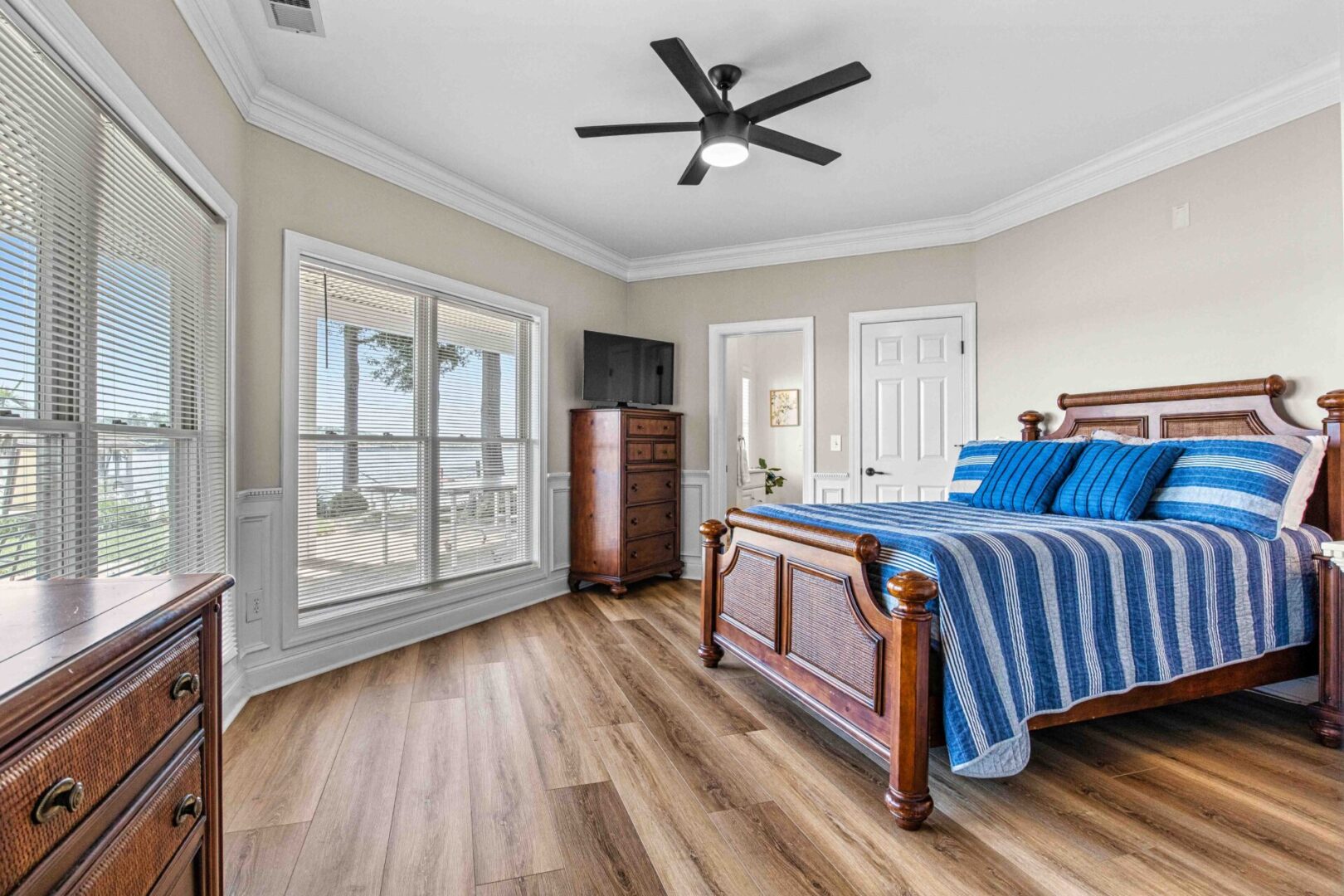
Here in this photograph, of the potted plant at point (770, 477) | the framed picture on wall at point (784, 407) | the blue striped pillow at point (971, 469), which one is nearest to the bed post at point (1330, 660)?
the blue striped pillow at point (971, 469)

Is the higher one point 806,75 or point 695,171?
point 806,75

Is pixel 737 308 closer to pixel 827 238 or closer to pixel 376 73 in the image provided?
pixel 827 238

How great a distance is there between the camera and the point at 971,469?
343 centimetres

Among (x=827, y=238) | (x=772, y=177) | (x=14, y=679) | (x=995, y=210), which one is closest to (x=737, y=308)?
(x=827, y=238)

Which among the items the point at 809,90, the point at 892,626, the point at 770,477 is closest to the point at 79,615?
the point at 892,626

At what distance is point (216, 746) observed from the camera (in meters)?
1.15

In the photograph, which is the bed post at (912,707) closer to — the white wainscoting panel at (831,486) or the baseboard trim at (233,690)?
the baseboard trim at (233,690)

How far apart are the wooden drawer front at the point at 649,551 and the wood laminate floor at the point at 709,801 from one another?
68.6 inches

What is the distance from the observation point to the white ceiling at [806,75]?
7.54 feet

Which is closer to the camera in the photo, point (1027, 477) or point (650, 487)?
point (1027, 477)

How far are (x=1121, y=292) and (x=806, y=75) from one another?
2.10 metres

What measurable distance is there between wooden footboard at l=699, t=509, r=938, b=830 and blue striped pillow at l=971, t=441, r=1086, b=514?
1.20 metres

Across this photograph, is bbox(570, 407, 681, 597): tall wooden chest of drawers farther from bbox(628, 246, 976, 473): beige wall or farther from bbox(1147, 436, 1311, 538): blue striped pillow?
bbox(1147, 436, 1311, 538): blue striped pillow

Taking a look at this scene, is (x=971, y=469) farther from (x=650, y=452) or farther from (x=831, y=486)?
(x=650, y=452)
